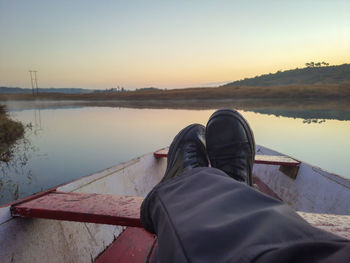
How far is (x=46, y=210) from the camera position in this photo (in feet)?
4.17

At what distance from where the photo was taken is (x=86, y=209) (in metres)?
1.26

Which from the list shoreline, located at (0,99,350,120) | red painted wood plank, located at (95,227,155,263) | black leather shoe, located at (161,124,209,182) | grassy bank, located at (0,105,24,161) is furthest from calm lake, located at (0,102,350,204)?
shoreline, located at (0,99,350,120)

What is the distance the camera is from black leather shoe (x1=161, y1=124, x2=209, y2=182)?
1314 millimetres

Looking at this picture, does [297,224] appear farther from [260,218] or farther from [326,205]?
[326,205]

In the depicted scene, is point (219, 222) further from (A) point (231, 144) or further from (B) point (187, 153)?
(A) point (231, 144)

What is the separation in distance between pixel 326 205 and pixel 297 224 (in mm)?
2290

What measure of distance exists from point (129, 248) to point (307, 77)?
88.7m

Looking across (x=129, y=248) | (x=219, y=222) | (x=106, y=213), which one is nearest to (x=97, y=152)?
(x=129, y=248)

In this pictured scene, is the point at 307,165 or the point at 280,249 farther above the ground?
the point at 280,249

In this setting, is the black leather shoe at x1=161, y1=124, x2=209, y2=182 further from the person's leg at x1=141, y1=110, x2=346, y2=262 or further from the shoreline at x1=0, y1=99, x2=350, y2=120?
the shoreline at x1=0, y1=99, x2=350, y2=120

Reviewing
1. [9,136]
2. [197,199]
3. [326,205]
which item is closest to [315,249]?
[197,199]

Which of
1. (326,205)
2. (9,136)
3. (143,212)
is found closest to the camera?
(143,212)

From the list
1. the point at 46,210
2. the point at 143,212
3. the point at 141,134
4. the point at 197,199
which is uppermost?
the point at 197,199

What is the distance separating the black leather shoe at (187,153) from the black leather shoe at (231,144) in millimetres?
84
